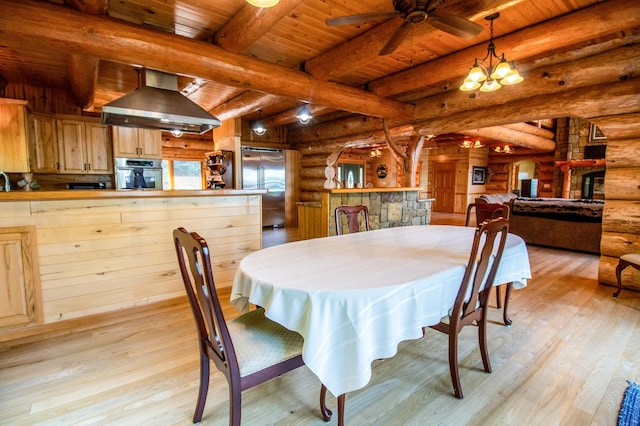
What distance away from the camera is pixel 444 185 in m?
12.3

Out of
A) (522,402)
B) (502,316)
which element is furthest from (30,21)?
(502,316)

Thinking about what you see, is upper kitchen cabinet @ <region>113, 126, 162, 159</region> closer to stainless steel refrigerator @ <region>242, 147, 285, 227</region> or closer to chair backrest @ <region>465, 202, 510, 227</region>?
stainless steel refrigerator @ <region>242, 147, 285, 227</region>

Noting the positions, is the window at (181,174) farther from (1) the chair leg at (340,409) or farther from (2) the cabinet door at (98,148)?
(1) the chair leg at (340,409)

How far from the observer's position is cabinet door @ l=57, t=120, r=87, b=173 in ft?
16.3

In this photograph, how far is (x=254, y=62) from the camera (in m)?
3.45

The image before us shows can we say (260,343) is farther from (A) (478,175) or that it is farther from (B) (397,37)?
(A) (478,175)

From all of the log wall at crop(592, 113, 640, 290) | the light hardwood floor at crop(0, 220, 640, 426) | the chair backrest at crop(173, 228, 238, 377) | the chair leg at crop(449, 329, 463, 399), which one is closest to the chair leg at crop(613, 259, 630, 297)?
the log wall at crop(592, 113, 640, 290)

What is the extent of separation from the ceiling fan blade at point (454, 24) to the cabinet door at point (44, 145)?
5669mm

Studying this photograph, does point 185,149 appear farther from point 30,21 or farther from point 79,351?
point 79,351

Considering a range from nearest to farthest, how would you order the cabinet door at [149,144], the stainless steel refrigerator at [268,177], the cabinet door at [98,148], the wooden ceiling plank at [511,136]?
the cabinet door at [98,148] → the cabinet door at [149,144] → the wooden ceiling plank at [511,136] → the stainless steel refrigerator at [268,177]

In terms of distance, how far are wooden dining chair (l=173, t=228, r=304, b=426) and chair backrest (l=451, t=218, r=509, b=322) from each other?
2.99 feet

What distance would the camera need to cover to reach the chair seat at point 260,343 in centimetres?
133

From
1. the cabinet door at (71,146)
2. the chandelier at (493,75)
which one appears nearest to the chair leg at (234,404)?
the chandelier at (493,75)

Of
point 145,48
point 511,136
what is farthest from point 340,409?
point 511,136
